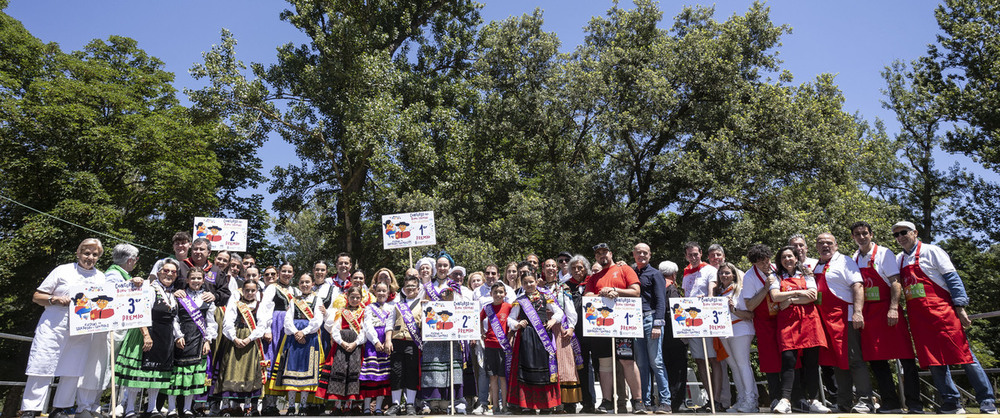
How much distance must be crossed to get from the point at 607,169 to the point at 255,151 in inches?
594

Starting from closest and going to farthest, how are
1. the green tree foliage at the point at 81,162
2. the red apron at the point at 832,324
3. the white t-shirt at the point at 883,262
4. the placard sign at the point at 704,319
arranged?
the white t-shirt at the point at 883,262 < the red apron at the point at 832,324 < the placard sign at the point at 704,319 < the green tree foliage at the point at 81,162

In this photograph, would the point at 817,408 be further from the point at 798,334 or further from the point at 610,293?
the point at 610,293

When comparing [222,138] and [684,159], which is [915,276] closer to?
[684,159]

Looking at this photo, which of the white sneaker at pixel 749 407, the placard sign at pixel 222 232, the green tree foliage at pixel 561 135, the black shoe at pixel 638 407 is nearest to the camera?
the black shoe at pixel 638 407

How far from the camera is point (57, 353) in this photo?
5.66 metres

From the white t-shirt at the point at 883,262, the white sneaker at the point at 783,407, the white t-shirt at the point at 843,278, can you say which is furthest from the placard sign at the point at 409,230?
the white t-shirt at the point at 883,262

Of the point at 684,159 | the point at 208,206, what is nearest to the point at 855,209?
the point at 684,159

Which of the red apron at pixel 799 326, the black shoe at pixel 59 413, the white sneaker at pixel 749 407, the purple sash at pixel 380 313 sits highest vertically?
the purple sash at pixel 380 313

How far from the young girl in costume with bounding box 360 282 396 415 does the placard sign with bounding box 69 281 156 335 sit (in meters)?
Result: 2.14

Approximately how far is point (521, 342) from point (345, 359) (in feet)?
6.42

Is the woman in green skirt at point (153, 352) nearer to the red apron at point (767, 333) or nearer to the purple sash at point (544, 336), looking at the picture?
the purple sash at point (544, 336)

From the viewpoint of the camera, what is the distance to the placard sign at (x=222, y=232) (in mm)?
9812

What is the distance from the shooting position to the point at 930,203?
27.2 metres

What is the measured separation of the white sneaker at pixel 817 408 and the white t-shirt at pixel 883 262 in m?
1.24
